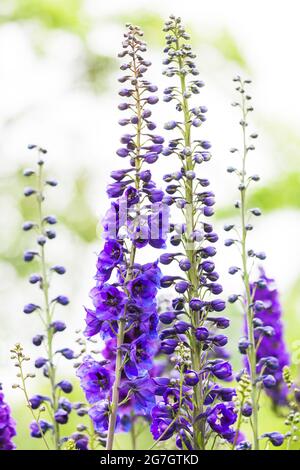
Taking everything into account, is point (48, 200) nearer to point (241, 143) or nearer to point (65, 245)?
point (65, 245)

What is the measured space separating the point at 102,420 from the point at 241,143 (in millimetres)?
553

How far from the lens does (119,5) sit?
18.5 ft

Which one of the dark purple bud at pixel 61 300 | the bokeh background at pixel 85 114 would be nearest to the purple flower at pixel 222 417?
the dark purple bud at pixel 61 300

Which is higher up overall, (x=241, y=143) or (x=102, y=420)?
(x=241, y=143)

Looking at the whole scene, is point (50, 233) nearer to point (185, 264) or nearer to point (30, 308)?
point (30, 308)

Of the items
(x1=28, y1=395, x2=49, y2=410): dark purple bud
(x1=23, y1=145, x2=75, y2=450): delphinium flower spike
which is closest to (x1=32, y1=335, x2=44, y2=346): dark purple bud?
(x1=23, y1=145, x2=75, y2=450): delphinium flower spike

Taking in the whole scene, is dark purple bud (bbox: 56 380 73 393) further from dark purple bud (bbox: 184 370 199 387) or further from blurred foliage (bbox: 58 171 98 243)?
blurred foliage (bbox: 58 171 98 243)

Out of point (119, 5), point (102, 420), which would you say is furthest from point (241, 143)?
point (119, 5)

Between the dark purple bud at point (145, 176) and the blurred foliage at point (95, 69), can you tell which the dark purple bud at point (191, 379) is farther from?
the blurred foliage at point (95, 69)

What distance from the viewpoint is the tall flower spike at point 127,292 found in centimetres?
115

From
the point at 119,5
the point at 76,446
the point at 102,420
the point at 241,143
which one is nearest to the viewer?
the point at 102,420

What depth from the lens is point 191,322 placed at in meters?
1.22

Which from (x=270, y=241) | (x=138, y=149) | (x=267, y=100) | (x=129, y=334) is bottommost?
(x=129, y=334)

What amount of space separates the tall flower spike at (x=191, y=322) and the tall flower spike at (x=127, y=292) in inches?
1.4
